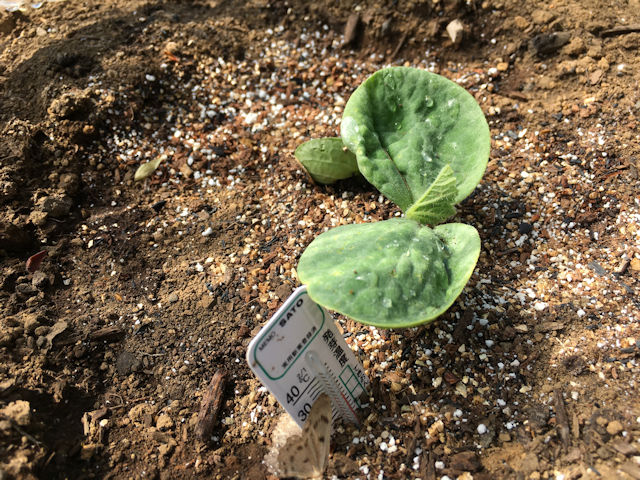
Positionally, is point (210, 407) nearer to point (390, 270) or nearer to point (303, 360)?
point (303, 360)

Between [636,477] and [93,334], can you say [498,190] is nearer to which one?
[636,477]

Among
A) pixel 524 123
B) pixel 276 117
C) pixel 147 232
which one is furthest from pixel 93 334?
pixel 524 123

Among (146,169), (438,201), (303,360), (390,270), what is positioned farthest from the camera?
(146,169)

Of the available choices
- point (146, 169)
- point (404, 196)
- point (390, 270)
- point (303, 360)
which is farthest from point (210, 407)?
point (146, 169)

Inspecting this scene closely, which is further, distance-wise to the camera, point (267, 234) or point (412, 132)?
point (267, 234)

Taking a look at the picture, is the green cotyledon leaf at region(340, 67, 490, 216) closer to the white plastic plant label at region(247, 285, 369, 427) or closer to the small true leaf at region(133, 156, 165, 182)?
the white plastic plant label at region(247, 285, 369, 427)

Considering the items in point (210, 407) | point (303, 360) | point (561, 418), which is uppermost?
point (303, 360)

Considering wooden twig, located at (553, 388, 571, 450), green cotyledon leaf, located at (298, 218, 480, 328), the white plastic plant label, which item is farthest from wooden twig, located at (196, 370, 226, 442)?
wooden twig, located at (553, 388, 571, 450)

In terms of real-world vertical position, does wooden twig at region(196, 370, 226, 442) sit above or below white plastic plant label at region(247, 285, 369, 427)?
below
